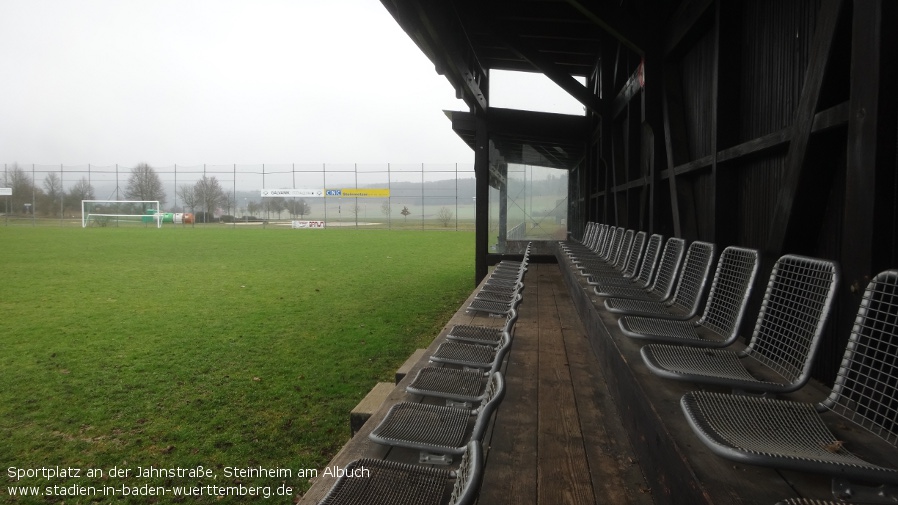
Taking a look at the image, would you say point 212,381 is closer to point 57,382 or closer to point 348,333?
point 57,382

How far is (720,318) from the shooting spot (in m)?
2.58

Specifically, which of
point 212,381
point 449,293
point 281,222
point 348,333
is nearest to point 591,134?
point 449,293

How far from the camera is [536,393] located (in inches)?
105

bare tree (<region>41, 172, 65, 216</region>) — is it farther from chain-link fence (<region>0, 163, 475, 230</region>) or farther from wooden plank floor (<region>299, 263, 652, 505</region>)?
wooden plank floor (<region>299, 263, 652, 505</region>)

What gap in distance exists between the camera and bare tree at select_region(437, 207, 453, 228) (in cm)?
3719

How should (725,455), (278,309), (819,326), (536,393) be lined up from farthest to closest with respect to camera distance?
1. (278,309)
2. (536,393)
3. (819,326)
4. (725,455)

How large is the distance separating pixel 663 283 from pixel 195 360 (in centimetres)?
401

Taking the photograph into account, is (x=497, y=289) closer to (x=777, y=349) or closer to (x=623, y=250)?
(x=623, y=250)

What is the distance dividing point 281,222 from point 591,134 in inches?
1310

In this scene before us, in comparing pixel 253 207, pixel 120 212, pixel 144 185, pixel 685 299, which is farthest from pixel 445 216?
pixel 685 299

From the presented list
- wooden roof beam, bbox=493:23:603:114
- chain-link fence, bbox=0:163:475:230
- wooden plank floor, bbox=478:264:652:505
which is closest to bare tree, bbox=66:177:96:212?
chain-link fence, bbox=0:163:475:230

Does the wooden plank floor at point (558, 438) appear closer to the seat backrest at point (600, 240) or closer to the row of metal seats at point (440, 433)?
the row of metal seats at point (440, 433)

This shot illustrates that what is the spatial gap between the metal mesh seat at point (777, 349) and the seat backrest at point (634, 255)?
2.23 meters

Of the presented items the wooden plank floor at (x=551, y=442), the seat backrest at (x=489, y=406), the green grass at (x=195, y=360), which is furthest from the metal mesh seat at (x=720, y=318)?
the green grass at (x=195, y=360)
